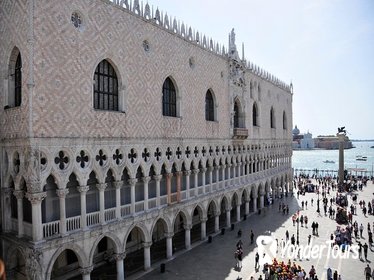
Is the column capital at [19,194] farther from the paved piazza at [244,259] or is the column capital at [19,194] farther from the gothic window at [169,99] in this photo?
the gothic window at [169,99]

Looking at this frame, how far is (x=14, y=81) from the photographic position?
467 inches

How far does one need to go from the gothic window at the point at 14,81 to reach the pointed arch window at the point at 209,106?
1151cm

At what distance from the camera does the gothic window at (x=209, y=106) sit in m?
20.7

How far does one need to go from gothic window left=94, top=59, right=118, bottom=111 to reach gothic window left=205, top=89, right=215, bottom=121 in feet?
26.8

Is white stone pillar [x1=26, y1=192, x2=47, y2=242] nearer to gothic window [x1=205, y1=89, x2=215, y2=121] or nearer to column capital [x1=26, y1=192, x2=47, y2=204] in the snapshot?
column capital [x1=26, y1=192, x2=47, y2=204]

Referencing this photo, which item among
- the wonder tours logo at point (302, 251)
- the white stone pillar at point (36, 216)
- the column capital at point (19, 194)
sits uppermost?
the column capital at point (19, 194)

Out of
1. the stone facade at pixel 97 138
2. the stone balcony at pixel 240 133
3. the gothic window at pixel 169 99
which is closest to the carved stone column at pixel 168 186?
the stone facade at pixel 97 138

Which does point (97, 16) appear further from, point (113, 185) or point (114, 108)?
point (113, 185)

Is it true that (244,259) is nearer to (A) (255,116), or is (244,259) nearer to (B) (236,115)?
(B) (236,115)

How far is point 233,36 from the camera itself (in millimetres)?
23406

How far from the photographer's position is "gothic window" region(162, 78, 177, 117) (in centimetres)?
1669

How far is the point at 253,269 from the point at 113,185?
7.61 m

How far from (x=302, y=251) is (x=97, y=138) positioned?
12469 mm

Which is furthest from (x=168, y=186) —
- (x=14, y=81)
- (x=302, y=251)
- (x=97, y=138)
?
(x=14, y=81)
